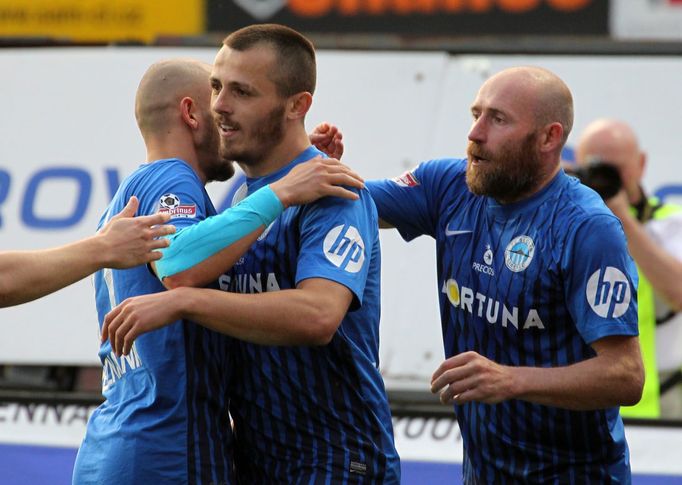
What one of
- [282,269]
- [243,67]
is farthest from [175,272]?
[243,67]

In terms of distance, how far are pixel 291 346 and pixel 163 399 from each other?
0.39 m


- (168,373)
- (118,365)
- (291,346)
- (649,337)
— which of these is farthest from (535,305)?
(649,337)

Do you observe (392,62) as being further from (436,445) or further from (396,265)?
(436,445)

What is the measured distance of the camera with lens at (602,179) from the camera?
529cm

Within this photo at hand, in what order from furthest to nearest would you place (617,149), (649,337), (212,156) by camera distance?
(649,337) → (617,149) → (212,156)

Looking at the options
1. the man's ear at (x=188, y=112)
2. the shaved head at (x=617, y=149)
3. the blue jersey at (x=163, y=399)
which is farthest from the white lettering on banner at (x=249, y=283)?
the shaved head at (x=617, y=149)

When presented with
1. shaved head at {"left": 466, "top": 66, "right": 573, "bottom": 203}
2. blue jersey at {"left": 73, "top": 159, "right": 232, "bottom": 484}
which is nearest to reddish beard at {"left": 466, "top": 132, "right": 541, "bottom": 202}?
shaved head at {"left": 466, "top": 66, "right": 573, "bottom": 203}

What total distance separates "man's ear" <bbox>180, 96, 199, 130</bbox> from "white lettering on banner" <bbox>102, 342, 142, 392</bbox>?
2.24ft

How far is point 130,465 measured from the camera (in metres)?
4.07

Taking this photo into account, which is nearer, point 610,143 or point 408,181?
point 408,181

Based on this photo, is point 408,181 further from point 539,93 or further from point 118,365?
point 118,365

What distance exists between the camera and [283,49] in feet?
13.7

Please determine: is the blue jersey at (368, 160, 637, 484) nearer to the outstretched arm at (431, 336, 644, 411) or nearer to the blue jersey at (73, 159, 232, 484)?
the outstretched arm at (431, 336, 644, 411)

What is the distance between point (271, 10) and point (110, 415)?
138 inches
